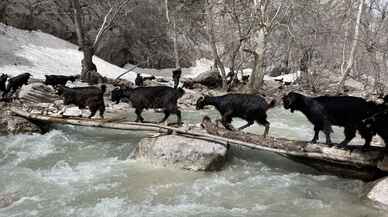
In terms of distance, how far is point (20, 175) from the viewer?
838 centimetres

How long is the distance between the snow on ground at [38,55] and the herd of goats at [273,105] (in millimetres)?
9988

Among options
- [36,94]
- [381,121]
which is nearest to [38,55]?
Result: [36,94]

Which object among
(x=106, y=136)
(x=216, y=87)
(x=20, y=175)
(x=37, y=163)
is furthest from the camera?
(x=216, y=87)

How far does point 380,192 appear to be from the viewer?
704cm

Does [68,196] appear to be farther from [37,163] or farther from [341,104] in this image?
[341,104]

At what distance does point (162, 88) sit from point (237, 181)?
3362mm

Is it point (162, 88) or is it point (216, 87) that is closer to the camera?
point (162, 88)

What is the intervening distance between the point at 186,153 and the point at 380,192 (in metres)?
3.52

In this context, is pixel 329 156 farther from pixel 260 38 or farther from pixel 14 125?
pixel 260 38

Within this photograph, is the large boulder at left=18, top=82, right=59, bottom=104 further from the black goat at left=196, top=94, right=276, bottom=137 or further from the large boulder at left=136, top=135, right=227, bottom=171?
the black goat at left=196, top=94, right=276, bottom=137

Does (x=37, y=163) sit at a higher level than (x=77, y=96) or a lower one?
lower

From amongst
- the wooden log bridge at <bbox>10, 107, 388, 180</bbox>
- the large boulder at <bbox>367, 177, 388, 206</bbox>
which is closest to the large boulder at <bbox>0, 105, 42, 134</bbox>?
the wooden log bridge at <bbox>10, 107, 388, 180</bbox>

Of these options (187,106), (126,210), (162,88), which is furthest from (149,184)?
(187,106)

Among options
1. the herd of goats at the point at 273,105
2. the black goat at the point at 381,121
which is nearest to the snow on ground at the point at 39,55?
the herd of goats at the point at 273,105
